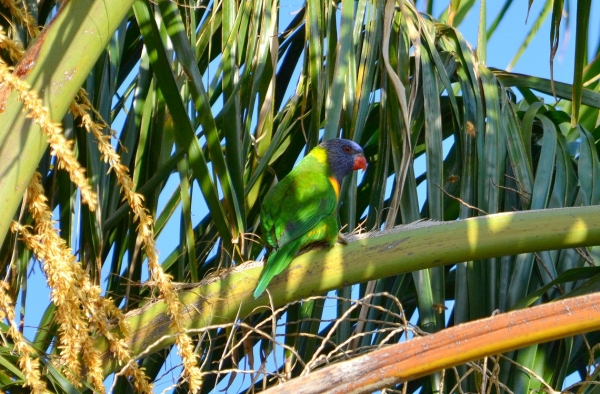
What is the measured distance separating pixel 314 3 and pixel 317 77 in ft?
0.69

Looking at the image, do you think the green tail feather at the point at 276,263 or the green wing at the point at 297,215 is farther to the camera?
the green wing at the point at 297,215

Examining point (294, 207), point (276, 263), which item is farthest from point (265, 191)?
point (276, 263)

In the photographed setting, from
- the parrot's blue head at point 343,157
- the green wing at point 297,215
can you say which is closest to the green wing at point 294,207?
the green wing at point 297,215

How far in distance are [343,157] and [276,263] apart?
1.02 meters

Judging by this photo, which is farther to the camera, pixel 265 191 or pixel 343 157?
pixel 343 157

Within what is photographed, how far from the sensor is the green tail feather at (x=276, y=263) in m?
1.71

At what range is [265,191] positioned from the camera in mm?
2512

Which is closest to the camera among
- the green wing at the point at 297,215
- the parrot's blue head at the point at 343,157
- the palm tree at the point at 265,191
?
the palm tree at the point at 265,191

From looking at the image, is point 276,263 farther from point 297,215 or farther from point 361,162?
point 361,162

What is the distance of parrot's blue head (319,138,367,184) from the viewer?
2.35 m

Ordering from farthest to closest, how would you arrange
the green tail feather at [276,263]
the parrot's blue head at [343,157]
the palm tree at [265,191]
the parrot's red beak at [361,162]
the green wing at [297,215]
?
1. the parrot's red beak at [361,162]
2. the parrot's blue head at [343,157]
3. the green wing at [297,215]
4. the green tail feather at [276,263]
5. the palm tree at [265,191]

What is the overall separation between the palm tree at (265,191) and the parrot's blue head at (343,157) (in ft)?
0.36

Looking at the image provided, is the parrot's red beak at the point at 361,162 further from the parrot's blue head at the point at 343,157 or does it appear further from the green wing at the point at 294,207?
the green wing at the point at 294,207

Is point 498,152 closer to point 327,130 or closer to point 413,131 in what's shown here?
point 413,131
